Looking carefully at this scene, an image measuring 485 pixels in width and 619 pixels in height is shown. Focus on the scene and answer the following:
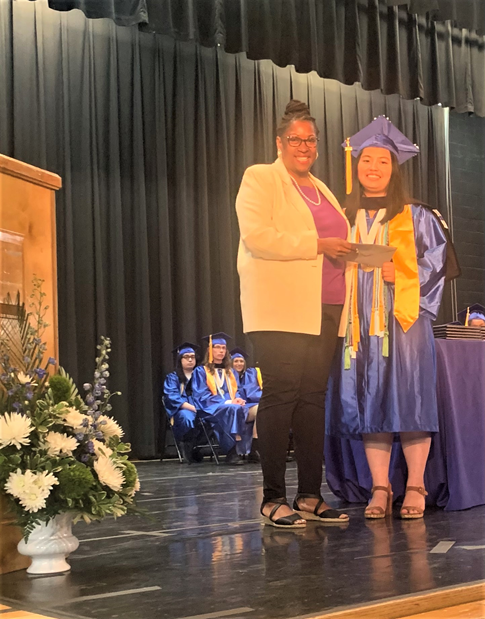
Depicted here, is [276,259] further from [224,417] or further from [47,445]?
[224,417]

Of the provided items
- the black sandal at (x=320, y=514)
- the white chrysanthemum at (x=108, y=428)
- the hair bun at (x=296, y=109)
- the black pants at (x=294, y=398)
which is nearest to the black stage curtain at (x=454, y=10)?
the hair bun at (x=296, y=109)

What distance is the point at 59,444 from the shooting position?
7.06 feet

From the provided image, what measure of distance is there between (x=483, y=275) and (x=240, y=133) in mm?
3380

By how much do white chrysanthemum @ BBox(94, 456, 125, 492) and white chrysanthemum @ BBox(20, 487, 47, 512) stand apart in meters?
0.16

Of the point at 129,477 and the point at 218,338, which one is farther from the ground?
the point at 218,338

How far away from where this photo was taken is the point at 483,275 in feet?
32.0

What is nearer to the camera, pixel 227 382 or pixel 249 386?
pixel 227 382

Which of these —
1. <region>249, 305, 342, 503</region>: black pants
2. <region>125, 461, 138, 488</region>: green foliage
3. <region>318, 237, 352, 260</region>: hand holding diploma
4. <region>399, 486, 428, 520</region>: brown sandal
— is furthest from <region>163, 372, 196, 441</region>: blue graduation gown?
<region>125, 461, 138, 488</region>: green foliage

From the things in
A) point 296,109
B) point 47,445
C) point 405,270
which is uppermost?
point 296,109

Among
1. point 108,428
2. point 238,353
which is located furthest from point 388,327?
point 238,353

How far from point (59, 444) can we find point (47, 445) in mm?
30

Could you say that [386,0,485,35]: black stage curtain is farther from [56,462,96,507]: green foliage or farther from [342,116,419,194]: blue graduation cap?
[56,462,96,507]: green foliage

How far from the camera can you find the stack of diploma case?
3.60 m

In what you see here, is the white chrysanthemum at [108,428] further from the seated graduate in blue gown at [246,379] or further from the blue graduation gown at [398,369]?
the seated graduate in blue gown at [246,379]
